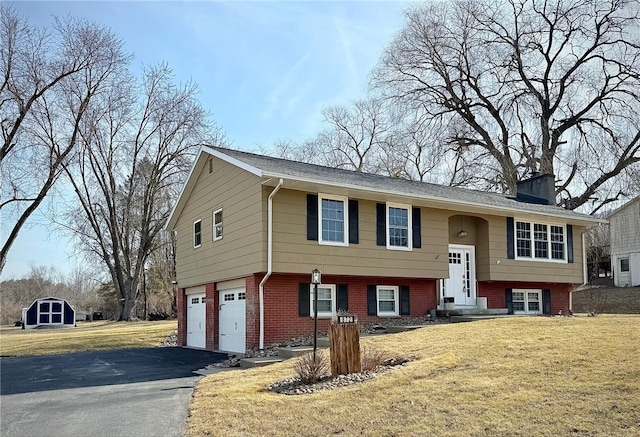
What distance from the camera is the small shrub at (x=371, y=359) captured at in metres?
10.3

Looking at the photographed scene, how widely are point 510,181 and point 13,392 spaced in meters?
26.6

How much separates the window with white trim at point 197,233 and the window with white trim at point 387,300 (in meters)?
6.58

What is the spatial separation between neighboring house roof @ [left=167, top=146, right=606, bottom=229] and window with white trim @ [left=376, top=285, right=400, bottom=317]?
3.11 metres

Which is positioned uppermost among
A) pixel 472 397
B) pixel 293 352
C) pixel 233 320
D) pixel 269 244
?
pixel 269 244

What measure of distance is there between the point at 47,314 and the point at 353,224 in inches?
1268

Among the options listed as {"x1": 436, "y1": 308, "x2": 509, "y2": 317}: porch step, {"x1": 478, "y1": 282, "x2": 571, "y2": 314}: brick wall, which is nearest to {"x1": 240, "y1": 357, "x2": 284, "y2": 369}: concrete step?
{"x1": 436, "y1": 308, "x2": 509, "y2": 317}: porch step

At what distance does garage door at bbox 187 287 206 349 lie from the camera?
2019cm

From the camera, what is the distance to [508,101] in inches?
1262

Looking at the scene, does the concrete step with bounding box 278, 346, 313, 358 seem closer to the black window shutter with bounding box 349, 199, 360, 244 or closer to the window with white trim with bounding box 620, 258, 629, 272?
the black window shutter with bounding box 349, 199, 360, 244

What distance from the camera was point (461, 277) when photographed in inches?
787

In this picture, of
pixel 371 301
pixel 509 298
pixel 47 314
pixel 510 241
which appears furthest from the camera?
pixel 47 314

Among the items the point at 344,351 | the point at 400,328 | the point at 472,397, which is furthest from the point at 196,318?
the point at 472,397

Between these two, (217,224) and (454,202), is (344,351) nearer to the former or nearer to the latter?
(454,202)

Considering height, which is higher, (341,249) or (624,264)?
(341,249)
